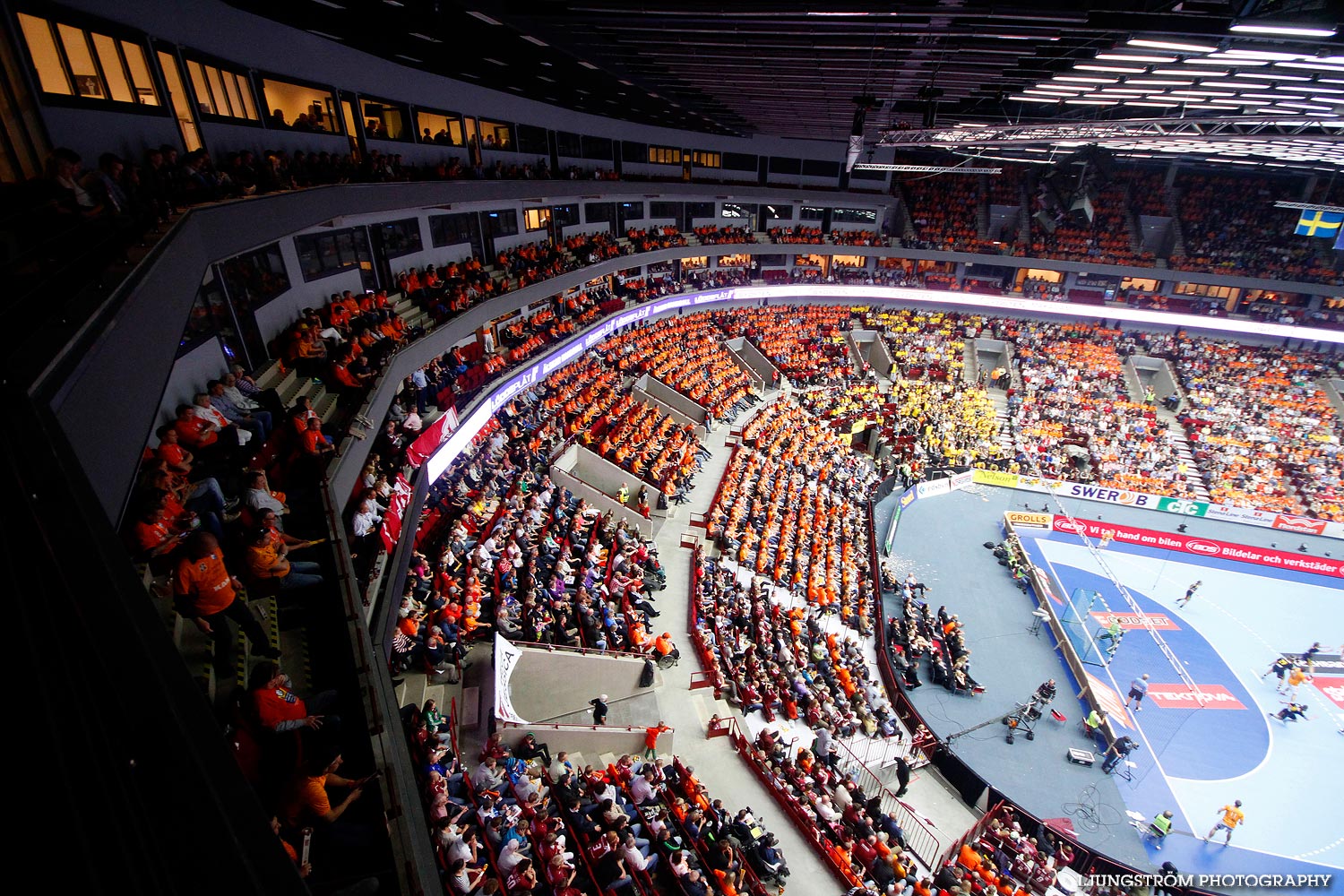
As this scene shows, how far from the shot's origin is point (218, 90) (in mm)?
8664

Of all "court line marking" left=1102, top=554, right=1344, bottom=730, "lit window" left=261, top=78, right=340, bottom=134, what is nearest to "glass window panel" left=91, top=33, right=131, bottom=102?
"lit window" left=261, top=78, right=340, bottom=134

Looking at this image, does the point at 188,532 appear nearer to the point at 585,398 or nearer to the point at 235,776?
the point at 235,776

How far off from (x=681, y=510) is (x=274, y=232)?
1166cm

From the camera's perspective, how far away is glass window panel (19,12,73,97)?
18.9ft

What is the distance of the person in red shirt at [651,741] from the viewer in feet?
32.2

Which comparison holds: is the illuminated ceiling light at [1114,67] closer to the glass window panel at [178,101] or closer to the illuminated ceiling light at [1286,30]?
the illuminated ceiling light at [1286,30]

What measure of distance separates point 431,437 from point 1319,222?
3933cm

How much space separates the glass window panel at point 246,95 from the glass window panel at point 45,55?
3.35m

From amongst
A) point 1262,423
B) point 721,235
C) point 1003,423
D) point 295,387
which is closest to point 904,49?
point 295,387

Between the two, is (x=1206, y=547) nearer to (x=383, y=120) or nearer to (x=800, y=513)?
(x=800, y=513)

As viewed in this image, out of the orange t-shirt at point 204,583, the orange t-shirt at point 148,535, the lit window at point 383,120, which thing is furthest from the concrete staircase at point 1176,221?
the orange t-shirt at point 148,535

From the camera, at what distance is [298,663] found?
514 cm

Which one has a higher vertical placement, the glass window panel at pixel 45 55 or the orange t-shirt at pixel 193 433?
the glass window panel at pixel 45 55

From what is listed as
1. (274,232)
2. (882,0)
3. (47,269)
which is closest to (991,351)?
(882,0)
